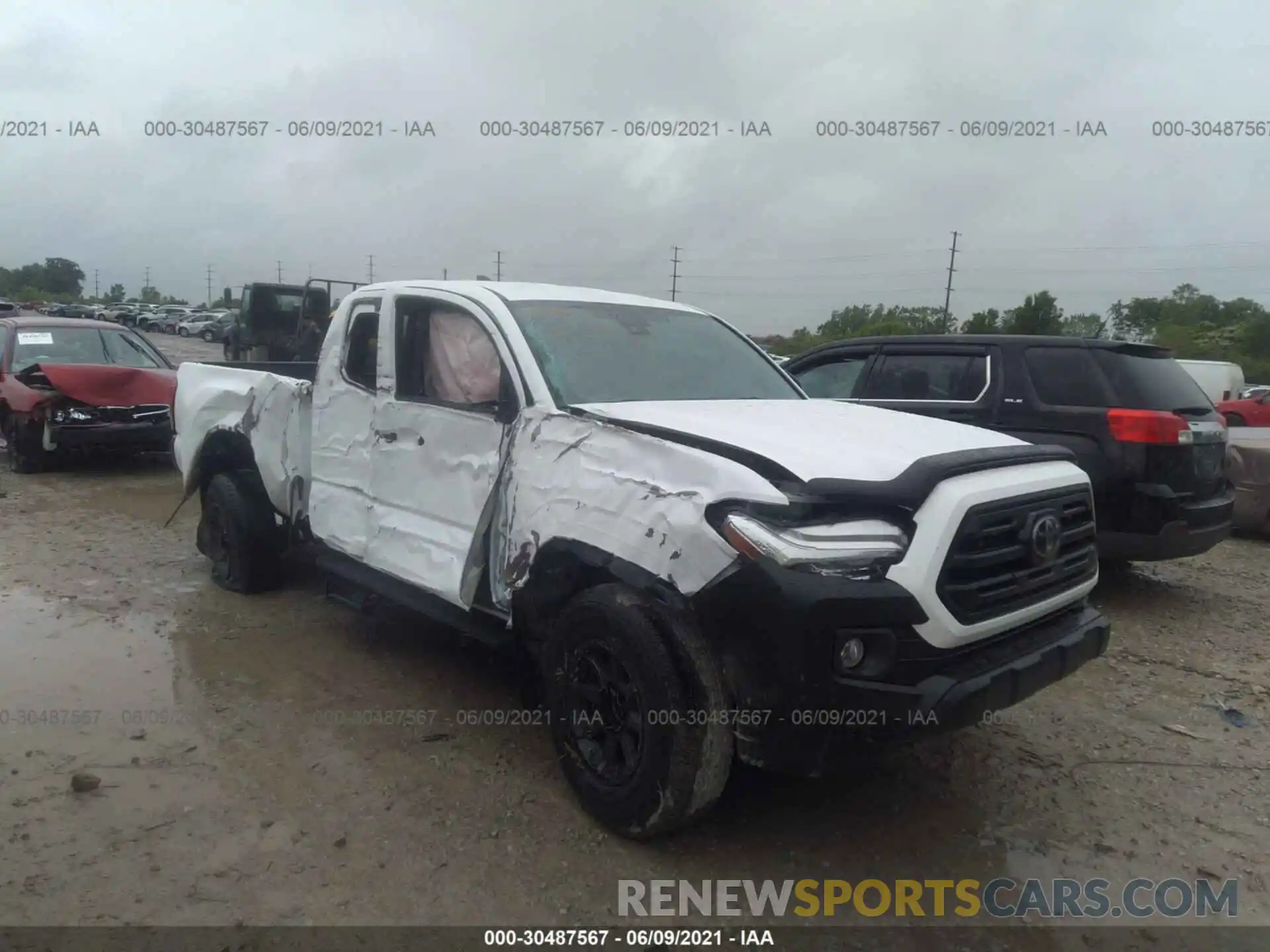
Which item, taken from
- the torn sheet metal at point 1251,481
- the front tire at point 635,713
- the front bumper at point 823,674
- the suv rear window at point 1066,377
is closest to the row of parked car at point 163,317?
the torn sheet metal at point 1251,481

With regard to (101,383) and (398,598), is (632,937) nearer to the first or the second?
(398,598)

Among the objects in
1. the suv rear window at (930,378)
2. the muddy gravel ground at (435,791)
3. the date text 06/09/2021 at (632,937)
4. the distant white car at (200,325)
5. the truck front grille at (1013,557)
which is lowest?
the date text 06/09/2021 at (632,937)

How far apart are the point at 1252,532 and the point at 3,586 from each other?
1033 cm

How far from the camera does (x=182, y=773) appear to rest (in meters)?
3.78

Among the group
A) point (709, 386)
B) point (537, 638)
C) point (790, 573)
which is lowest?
point (537, 638)

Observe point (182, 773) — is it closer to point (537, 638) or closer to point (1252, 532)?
point (537, 638)

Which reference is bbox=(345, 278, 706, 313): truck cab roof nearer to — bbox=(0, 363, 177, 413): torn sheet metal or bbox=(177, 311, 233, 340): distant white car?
bbox=(0, 363, 177, 413): torn sheet metal

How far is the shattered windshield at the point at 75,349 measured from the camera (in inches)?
412

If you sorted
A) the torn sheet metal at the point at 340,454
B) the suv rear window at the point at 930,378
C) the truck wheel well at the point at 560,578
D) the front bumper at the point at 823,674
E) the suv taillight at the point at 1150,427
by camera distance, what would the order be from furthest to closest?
the suv rear window at the point at 930,378, the suv taillight at the point at 1150,427, the torn sheet metal at the point at 340,454, the truck wheel well at the point at 560,578, the front bumper at the point at 823,674

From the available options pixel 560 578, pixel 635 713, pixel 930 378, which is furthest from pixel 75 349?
pixel 635 713

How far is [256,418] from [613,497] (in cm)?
330

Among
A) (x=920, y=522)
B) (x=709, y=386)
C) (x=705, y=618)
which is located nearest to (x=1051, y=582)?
(x=920, y=522)

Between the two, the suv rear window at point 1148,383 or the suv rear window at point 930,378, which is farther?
the suv rear window at point 930,378

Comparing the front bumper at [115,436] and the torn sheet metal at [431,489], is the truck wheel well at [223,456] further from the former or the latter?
the front bumper at [115,436]
